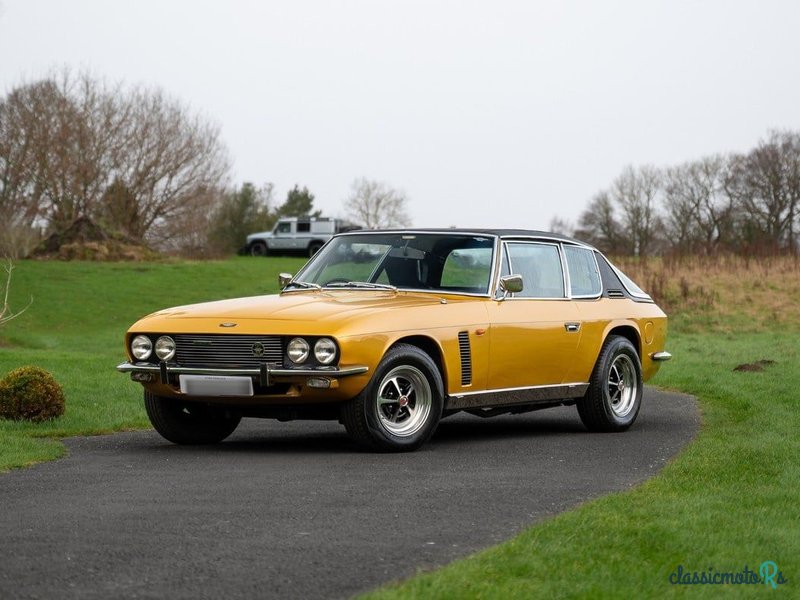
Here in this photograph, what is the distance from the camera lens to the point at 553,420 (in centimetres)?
1271

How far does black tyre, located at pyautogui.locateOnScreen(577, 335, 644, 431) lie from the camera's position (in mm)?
11219

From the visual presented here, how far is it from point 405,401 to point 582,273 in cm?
300

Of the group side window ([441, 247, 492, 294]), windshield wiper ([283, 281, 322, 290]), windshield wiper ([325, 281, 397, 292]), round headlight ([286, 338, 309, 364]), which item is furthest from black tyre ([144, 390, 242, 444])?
side window ([441, 247, 492, 294])

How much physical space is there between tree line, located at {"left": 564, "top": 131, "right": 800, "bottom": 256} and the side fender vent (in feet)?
179

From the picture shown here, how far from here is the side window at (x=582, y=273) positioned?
11.5 metres

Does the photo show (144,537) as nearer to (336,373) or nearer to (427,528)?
(427,528)

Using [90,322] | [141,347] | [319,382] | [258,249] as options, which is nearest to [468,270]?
[319,382]

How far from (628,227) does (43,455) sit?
73246mm

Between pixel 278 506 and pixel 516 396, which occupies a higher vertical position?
pixel 516 396

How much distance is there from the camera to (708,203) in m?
77.9

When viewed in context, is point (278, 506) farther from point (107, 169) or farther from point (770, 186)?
point (770, 186)

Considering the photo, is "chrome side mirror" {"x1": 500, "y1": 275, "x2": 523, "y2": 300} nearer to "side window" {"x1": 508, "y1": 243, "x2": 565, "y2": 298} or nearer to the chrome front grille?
"side window" {"x1": 508, "y1": 243, "x2": 565, "y2": 298}

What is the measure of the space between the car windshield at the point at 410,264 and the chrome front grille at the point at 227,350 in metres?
1.60

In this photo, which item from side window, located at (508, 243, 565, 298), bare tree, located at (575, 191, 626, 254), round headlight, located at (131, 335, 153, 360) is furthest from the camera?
bare tree, located at (575, 191, 626, 254)
